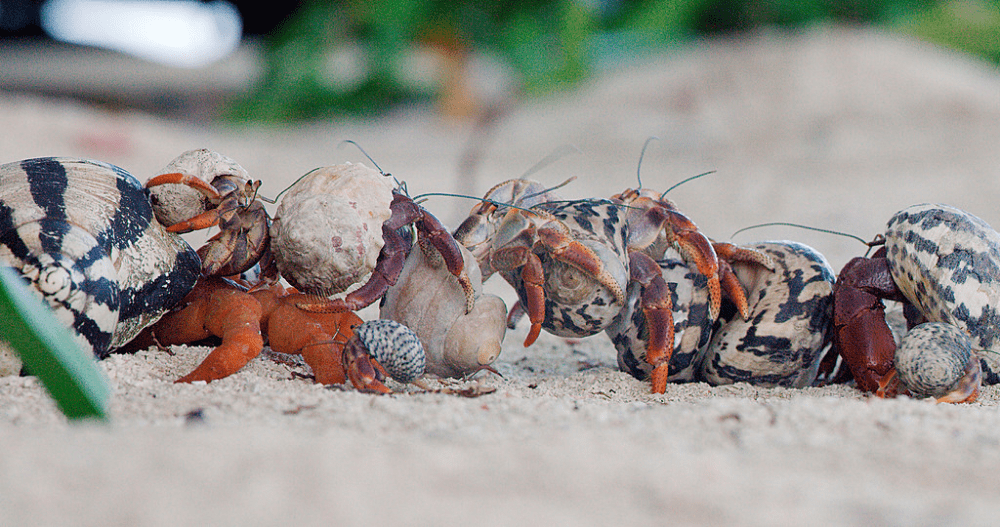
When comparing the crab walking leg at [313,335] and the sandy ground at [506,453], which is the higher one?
the sandy ground at [506,453]

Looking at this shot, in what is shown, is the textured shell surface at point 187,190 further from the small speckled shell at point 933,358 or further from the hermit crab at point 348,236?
the small speckled shell at point 933,358

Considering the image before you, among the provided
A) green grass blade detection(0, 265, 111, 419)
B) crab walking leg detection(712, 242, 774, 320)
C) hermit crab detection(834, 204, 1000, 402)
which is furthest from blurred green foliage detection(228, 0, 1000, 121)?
green grass blade detection(0, 265, 111, 419)

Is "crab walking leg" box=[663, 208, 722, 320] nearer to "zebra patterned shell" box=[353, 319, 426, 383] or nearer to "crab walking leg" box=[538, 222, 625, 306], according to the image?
"crab walking leg" box=[538, 222, 625, 306]

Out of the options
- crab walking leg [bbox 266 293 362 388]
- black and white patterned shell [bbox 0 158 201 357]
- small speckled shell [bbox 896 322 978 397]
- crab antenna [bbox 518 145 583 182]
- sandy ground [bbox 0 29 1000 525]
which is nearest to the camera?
sandy ground [bbox 0 29 1000 525]

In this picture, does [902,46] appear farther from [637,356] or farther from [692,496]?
[692,496]

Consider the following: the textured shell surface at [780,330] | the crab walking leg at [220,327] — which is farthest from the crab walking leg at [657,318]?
the crab walking leg at [220,327]

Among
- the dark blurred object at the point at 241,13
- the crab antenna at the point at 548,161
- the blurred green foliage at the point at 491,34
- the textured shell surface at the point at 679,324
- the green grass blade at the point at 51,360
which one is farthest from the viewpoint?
the dark blurred object at the point at 241,13

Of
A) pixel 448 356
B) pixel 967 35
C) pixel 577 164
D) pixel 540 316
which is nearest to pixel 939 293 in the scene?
pixel 540 316

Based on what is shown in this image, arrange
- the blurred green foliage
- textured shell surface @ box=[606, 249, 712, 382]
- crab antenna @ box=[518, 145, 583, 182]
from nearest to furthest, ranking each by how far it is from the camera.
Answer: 1. textured shell surface @ box=[606, 249, 712, 382]
2. crab antenna @ box=[518, 145, 583, 182]
3. the blurred green foliage
